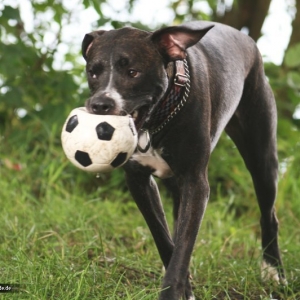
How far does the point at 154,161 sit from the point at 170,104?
0.32 m

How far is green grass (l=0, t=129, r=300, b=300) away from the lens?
3.91 metres

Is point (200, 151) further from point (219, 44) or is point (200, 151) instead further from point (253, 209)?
point (253, 209)

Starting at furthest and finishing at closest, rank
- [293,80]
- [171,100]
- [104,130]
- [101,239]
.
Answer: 1. [293,80]
2. [101,239]
3. [171,100]
4. [104,130]

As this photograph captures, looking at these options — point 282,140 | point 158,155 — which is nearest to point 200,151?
point 158,155

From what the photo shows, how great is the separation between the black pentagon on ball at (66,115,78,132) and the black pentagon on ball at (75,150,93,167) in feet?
0.36

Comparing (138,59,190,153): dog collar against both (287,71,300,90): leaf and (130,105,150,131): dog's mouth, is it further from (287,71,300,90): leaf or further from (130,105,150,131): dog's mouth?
(287,71,300,90): leaf

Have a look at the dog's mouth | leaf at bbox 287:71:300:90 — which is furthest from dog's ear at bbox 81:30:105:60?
leaf at bbox 287:71:300:90

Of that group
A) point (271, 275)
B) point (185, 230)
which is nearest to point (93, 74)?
point (185, 230)

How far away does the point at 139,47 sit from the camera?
3680 millimetres

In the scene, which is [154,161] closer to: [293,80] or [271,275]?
[271,275]

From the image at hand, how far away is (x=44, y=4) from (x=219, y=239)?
2.56 meters

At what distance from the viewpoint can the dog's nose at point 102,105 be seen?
11.3ft

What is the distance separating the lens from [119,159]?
3.52m

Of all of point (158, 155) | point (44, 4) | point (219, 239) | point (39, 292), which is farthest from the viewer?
point (44, 4)
